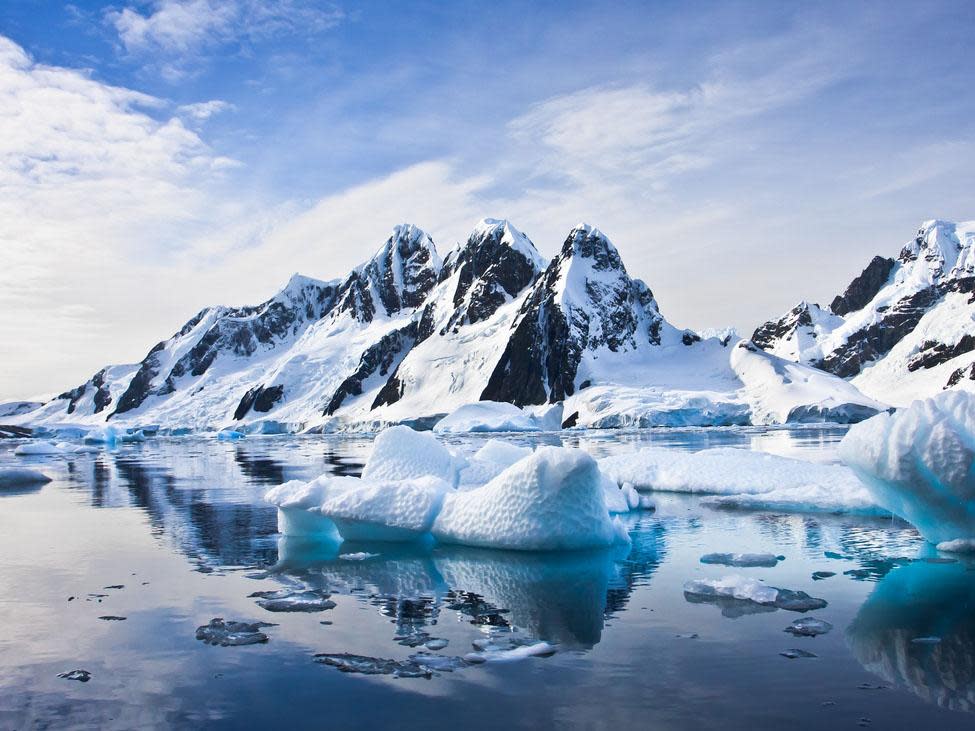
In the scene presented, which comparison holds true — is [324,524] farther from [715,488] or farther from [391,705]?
[715,488]

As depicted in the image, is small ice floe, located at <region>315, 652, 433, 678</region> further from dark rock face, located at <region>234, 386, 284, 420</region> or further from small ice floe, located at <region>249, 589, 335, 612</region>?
dark rock face, located at <region>234, 386, 284, 420</region>

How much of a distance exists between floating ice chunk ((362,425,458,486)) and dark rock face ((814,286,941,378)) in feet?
577

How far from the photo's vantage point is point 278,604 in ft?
33.3

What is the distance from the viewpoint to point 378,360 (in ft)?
497

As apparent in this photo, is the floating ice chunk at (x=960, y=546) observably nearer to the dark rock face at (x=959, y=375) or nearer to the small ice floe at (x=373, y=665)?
the small ice floe at (x=373, y=665)

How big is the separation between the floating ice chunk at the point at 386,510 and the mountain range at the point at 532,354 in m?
72.9

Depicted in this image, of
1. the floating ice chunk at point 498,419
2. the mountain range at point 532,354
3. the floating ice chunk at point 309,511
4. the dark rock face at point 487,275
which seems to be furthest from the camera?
the dark rock face at point 487,275

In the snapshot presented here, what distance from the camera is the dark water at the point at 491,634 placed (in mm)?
6578

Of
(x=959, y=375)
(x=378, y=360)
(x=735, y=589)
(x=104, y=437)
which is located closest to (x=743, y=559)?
(x=735, y=589)

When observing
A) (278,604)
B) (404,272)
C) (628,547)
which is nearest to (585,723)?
(278,604)

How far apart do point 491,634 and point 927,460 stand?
712 centimetres

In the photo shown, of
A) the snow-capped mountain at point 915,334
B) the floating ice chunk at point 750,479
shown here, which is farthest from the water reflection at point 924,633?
the snow-capped mountain at point 915,334

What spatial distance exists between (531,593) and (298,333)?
19485 cm

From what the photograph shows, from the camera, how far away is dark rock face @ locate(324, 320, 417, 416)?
143375 millimetres
